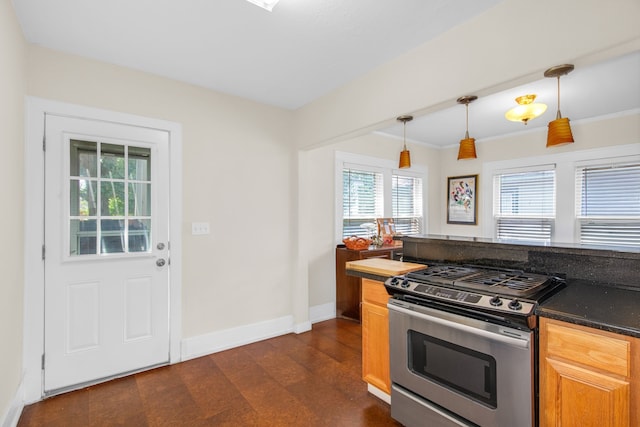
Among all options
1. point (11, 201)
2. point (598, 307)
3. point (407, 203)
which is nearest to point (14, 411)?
point (11, 201)

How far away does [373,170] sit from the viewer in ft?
15.2

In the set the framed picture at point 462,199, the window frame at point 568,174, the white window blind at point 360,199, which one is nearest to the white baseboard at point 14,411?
the white window blind at point 360,199

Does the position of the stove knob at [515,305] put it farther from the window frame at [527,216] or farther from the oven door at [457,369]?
the window frame at [527,216]

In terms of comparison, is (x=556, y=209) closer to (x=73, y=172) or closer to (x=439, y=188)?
(x=439, y=188)

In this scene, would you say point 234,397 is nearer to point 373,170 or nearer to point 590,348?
point 590,348

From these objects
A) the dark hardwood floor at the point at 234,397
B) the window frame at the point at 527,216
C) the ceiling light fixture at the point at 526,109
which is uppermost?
the ceiling light fixture at the point at 526,109

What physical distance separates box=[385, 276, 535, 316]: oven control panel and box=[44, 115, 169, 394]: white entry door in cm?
208

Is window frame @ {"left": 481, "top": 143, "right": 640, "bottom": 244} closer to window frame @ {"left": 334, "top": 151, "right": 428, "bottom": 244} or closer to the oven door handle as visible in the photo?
window frame @ {"left": 334, "top": 151, "right": 428, "bottom": 244}

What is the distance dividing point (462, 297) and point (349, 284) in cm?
235

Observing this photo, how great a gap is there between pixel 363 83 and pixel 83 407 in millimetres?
3214

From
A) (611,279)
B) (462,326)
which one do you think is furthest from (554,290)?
(462,326)

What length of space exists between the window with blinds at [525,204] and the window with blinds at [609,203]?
0.34 m

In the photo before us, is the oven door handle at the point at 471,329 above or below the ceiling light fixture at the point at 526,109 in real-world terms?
below

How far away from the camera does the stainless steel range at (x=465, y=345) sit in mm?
1485
